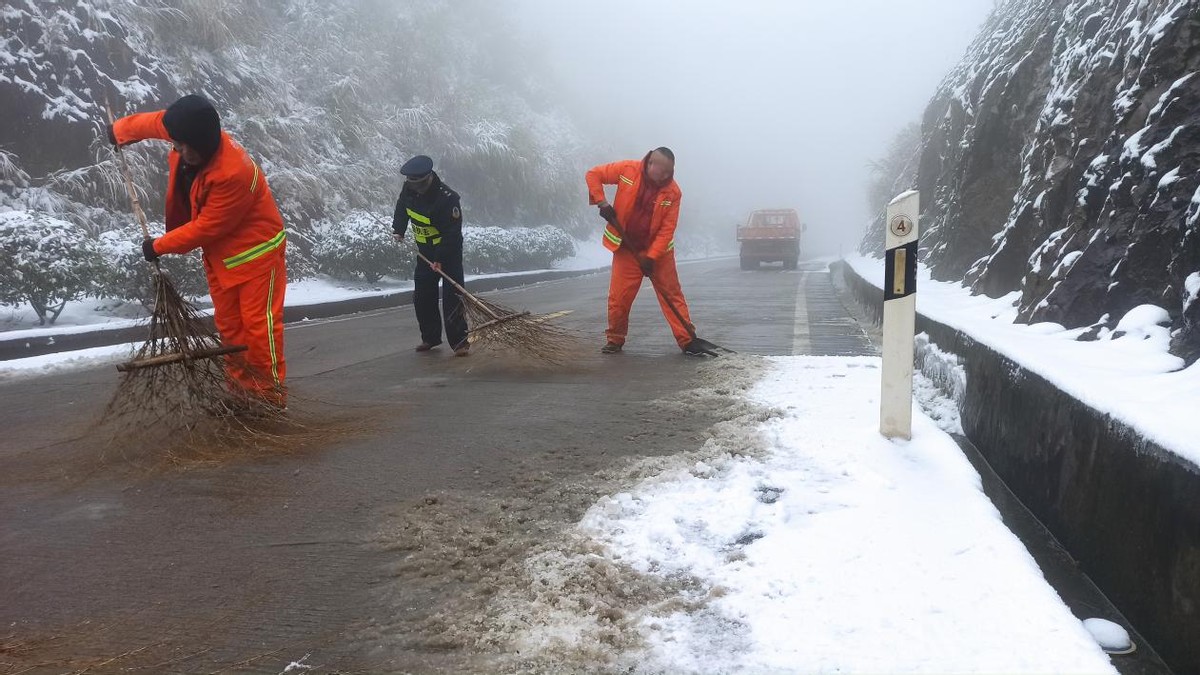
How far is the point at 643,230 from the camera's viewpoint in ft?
23.0

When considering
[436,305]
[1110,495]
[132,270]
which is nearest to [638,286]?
[436,305]

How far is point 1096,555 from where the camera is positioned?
2.72 meters

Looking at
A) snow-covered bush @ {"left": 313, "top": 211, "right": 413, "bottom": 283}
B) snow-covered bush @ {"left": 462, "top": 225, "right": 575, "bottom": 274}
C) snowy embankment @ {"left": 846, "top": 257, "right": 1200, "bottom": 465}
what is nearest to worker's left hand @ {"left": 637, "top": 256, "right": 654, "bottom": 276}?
snowy embankment @ {"left": 846, "top": 257, "right": 1200, "bottom": 465}

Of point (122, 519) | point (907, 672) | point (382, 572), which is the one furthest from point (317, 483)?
point (907, 672)

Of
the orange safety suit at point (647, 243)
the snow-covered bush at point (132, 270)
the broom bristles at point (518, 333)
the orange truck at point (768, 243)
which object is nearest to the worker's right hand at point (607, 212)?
the orange safety suit at point (647, 243)

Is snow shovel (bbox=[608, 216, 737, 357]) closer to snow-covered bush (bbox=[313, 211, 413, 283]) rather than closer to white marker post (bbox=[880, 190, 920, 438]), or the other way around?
white marker post (bbox=[880, 190, 920, 438])

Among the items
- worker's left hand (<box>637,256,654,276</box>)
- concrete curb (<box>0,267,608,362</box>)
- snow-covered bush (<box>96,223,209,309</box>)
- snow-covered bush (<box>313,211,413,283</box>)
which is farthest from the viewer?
snow-covered bush (<box>313,211,413,283</box>)

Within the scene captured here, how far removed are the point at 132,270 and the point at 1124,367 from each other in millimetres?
9937

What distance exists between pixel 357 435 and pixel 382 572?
1780 mm

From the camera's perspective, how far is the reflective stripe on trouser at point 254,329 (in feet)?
14.6

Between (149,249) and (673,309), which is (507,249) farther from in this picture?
(149,249)

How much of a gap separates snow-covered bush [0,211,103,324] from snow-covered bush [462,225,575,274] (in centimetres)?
1148

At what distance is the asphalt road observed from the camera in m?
A: 2.10

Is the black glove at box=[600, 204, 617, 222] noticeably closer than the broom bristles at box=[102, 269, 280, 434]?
No
